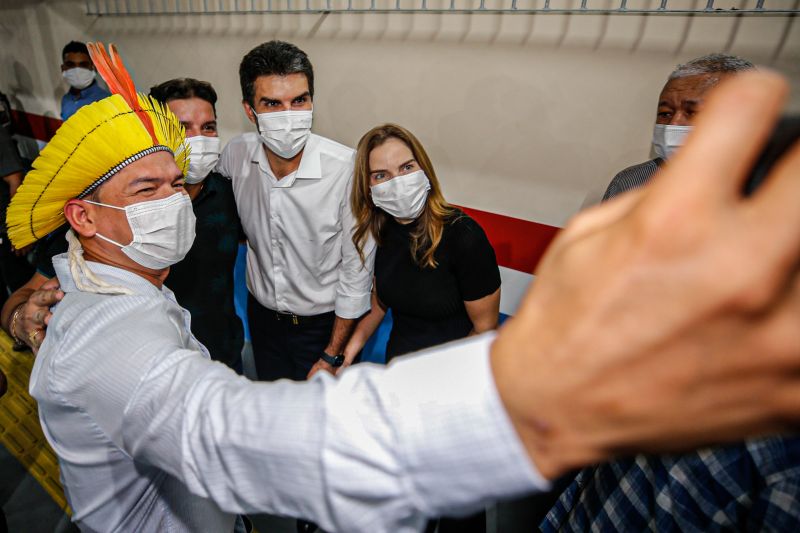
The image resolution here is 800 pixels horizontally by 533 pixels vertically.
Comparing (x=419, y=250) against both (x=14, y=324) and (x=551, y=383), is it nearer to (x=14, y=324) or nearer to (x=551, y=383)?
(x=14, y=324)

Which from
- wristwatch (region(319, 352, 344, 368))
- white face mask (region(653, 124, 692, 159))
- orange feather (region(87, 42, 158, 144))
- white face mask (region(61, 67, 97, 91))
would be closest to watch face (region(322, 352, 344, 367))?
wristwatch (region(319, 352, 344, 368))

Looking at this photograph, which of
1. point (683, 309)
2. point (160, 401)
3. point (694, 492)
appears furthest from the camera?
point (694, 492)

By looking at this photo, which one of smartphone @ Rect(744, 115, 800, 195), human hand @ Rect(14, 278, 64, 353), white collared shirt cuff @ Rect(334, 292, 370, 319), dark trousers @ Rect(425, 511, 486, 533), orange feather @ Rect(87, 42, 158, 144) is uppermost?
smartphone @ Rect(744, 115, 800, 195)

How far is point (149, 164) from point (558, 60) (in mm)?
1666

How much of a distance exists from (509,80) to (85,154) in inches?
Result: 66.9

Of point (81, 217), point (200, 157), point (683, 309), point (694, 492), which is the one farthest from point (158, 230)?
point (694, 492)

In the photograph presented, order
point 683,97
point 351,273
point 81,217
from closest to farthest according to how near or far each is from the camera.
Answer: point 81,217
point 683,97
point 351,273

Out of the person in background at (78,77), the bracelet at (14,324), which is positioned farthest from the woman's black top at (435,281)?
the person in background at (78,77)

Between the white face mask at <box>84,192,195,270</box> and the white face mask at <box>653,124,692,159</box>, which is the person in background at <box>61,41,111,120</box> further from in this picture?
the white face mask at <box>653,124,692,159</box>

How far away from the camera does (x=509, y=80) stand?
1.98 meters

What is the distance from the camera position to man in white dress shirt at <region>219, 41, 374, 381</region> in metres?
1.93

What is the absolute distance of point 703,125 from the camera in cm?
27

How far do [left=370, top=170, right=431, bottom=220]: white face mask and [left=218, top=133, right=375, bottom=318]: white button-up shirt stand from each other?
0.79 ft

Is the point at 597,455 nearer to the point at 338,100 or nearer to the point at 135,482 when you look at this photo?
the point at 135,482
